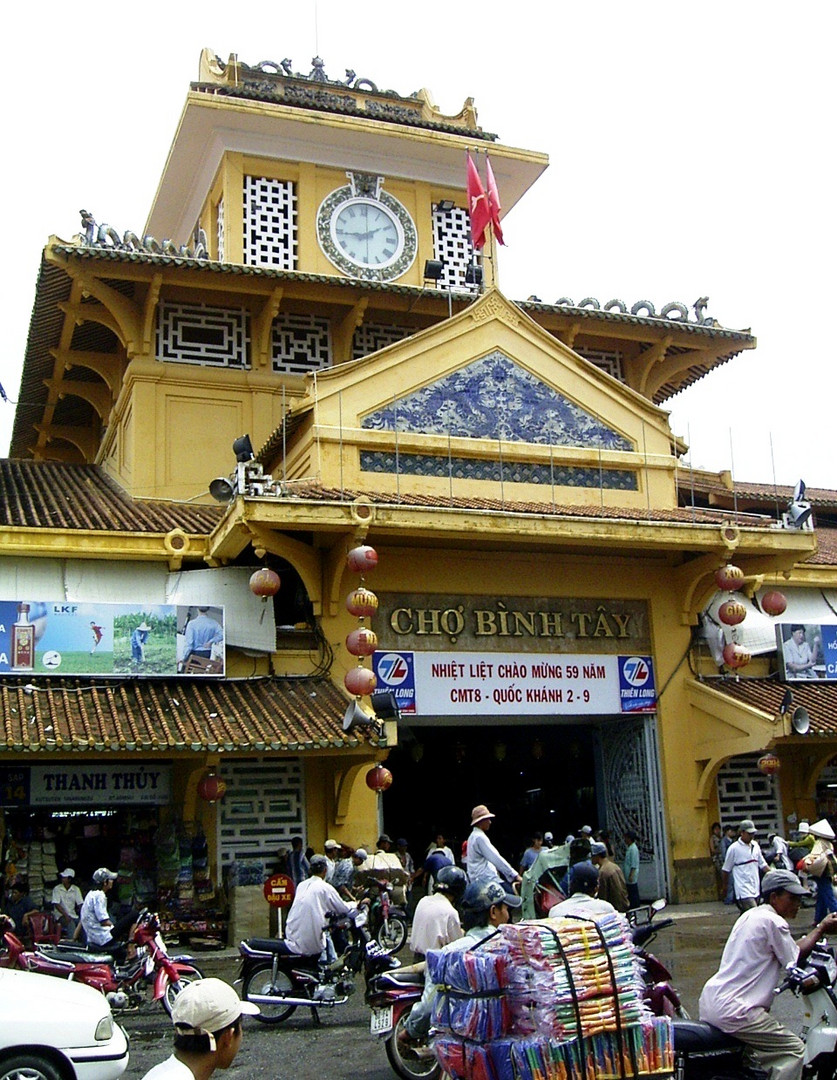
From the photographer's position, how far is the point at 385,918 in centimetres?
1431

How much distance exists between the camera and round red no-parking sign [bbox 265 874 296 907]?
15.2 meters

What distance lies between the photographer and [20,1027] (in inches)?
297

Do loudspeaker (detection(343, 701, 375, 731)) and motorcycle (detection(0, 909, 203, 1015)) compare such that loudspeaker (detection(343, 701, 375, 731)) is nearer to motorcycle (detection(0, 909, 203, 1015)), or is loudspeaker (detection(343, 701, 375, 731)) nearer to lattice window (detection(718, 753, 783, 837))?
motorcycle (detection(0, 909, 203, 1015))

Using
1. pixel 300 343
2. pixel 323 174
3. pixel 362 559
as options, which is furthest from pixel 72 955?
pixel 323 174

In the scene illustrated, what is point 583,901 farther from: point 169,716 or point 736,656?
point 736,656

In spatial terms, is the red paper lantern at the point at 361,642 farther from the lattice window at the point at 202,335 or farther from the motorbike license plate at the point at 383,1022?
the motorbike license plate at the point at 383,1022

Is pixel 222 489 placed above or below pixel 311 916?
above

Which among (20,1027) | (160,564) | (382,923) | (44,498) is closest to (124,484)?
(44,498)

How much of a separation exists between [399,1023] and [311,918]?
2.43m

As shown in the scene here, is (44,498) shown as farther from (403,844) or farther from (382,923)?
(382,923)

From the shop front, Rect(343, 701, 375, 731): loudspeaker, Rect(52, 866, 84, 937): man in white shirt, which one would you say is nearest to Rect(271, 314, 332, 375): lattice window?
the shop front

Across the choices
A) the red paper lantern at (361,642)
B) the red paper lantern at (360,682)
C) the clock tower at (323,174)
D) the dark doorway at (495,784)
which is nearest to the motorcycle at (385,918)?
the red paper lantern at (360,682)

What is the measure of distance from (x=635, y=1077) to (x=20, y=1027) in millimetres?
3777

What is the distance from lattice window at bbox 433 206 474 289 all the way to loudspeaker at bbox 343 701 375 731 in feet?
34.9
